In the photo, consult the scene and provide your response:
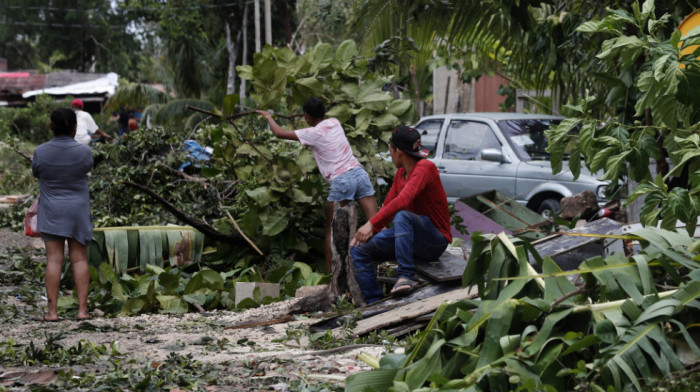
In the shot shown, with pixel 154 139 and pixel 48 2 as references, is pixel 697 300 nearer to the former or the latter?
pixel 154 139

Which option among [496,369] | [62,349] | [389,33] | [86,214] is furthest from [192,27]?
[496,369]

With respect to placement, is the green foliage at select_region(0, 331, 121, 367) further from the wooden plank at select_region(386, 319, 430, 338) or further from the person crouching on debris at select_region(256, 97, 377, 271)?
the person crouching on debris at select_region(256, 97, 377, 271)

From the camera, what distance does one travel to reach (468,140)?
11352 mm

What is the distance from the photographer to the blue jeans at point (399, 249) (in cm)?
607

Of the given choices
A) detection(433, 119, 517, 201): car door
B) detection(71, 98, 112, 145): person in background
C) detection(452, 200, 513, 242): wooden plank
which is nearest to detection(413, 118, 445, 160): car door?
detection(433, 119, 517, 201): car door

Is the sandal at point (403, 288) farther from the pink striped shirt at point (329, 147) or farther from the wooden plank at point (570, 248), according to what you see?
the pink striped shirt at point (329, 147)

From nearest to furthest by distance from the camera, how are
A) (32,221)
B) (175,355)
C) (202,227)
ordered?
(175,355) → (32,221) → (202,227)

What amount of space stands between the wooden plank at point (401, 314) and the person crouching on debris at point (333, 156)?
1.92 metres

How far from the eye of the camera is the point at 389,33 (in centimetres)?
912

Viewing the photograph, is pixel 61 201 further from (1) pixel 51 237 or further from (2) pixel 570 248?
(2) pixel 570 248

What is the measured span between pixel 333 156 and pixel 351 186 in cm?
31

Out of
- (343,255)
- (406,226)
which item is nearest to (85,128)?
(343,255)

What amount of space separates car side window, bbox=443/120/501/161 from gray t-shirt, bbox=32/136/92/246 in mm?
5836

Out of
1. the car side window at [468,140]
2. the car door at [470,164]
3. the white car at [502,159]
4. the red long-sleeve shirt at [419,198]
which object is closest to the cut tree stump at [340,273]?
the red long-sleeve shirt at [419,198]
